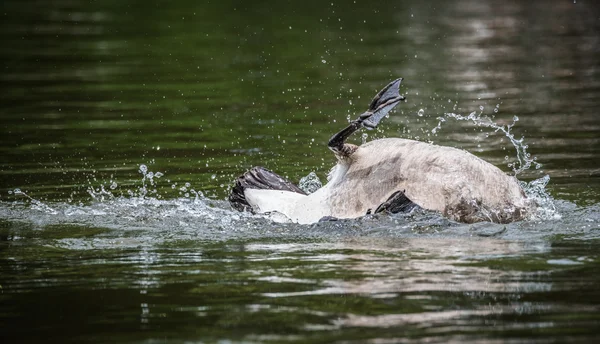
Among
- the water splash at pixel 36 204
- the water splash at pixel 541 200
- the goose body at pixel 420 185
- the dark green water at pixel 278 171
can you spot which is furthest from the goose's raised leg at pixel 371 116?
the water splash at pixel 36 204

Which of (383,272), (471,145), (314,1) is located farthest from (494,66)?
(314,1)

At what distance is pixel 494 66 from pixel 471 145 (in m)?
7.49

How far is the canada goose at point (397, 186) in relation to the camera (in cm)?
698

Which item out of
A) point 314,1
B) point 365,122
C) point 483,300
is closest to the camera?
point 483,300

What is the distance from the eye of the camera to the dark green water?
5.50 m

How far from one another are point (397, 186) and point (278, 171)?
10.9 feet

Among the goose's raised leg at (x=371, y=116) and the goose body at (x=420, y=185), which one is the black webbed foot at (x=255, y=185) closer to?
the goose body at (x=420, y=185)

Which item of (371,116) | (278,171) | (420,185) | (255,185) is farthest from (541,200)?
(278,171)

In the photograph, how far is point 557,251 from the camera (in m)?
6.70

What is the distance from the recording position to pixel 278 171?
A: 1039 cm

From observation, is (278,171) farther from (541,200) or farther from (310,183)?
(541,200)

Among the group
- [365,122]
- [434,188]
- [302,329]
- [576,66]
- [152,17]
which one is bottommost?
[302,329]

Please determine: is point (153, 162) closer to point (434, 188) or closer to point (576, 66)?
point (434, 188)

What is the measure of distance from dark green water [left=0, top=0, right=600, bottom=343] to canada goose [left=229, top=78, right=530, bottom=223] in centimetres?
12
